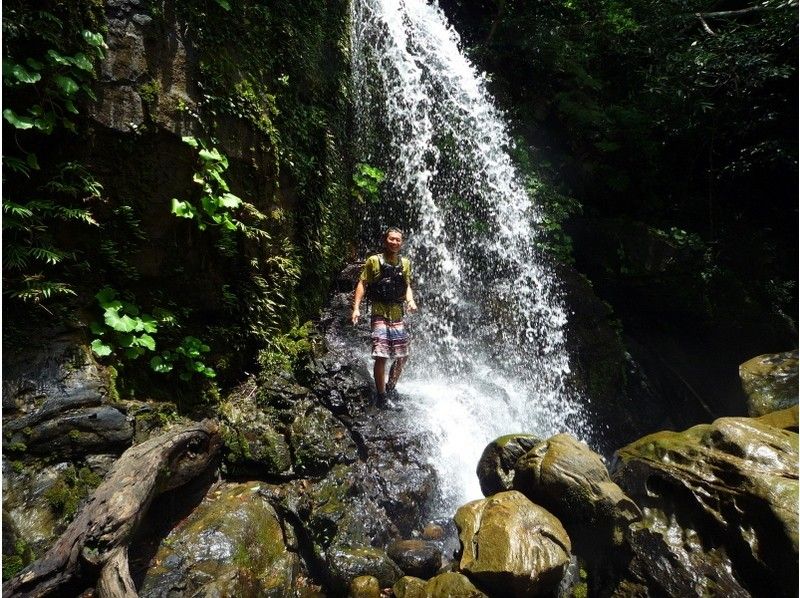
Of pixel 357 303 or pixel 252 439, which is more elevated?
pixel 357 303

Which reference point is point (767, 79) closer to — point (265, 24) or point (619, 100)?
point (619, 100)

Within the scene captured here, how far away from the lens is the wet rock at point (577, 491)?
371cm

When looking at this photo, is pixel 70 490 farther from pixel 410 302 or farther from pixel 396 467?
pixel 410 302

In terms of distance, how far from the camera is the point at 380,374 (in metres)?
5.65

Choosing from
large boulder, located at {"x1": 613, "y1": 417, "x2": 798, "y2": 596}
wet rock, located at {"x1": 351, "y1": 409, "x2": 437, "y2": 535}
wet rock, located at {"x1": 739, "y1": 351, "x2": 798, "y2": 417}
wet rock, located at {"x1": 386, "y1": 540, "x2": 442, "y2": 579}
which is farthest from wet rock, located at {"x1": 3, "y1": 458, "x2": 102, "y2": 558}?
wet rock, located at {"x1": 739, "y1": 351, "x2": 798, "y2": 417}

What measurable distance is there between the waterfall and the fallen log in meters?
3.68

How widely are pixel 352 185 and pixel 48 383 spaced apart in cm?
535

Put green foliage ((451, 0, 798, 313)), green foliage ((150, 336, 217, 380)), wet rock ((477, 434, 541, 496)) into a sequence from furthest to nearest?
1. green foliage ((451, 0, 798, 313))
2. wet rock ((477, 434, 541, 496))
3. green foliage ((150, 336, 217, 380))

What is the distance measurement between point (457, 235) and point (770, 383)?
204 inches

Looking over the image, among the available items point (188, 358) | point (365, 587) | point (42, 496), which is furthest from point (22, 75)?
point (365, 587)

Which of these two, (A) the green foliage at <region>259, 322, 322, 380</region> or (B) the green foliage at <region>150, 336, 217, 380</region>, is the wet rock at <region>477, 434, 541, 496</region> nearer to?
(A) the green foliage at <region>259, 322, 322, 380</region>

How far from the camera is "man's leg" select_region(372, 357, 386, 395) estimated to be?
18.3 feet

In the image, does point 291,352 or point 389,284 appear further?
point 291,352

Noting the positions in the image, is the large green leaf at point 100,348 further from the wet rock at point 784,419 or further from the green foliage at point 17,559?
the wet rock at point 784,419
